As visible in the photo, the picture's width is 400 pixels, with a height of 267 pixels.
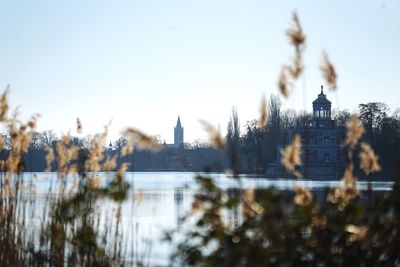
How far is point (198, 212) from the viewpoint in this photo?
11.6ft

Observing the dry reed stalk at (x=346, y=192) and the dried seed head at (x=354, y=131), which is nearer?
the dry reed stalk at (x=346, y=192)

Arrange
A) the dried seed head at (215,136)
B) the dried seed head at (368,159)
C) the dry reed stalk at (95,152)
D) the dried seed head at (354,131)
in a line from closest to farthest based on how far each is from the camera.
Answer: the dried seed head at (215,136) → the dried seed head at (368,159) → the dried seed head at (354,131) → the dry reed stalk at (95,152)

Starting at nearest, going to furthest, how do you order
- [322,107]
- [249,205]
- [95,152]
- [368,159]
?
[249,205]
[368,159]
[95,152]
[322,107]

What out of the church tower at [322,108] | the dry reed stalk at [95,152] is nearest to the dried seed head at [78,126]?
the dry reed stalk at [95,152]

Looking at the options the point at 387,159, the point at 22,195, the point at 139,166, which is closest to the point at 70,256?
the point at 22,195

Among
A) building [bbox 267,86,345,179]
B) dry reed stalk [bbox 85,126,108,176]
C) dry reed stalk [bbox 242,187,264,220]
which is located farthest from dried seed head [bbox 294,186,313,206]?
building [bbox 267,86,345,179]

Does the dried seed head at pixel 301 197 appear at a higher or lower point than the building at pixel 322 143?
lower

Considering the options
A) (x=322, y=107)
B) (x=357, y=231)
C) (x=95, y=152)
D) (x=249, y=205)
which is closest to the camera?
(x=249, y=205)

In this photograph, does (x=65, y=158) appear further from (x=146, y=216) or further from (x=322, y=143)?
(x=322, y=143)

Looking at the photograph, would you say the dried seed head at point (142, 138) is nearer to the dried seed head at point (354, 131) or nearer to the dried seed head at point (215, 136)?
the dried seed head at point (215, 136)

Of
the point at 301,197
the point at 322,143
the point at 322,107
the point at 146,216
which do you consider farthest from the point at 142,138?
the point at 322,107

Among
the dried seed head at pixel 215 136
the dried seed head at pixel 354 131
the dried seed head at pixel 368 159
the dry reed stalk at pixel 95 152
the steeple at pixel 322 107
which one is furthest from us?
the steeple at pixel 322 107

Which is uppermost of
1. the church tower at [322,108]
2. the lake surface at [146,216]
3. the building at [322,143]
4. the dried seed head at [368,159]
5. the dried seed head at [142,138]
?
the church tower at [322,108]

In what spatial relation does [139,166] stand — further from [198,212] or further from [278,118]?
[198,212]
